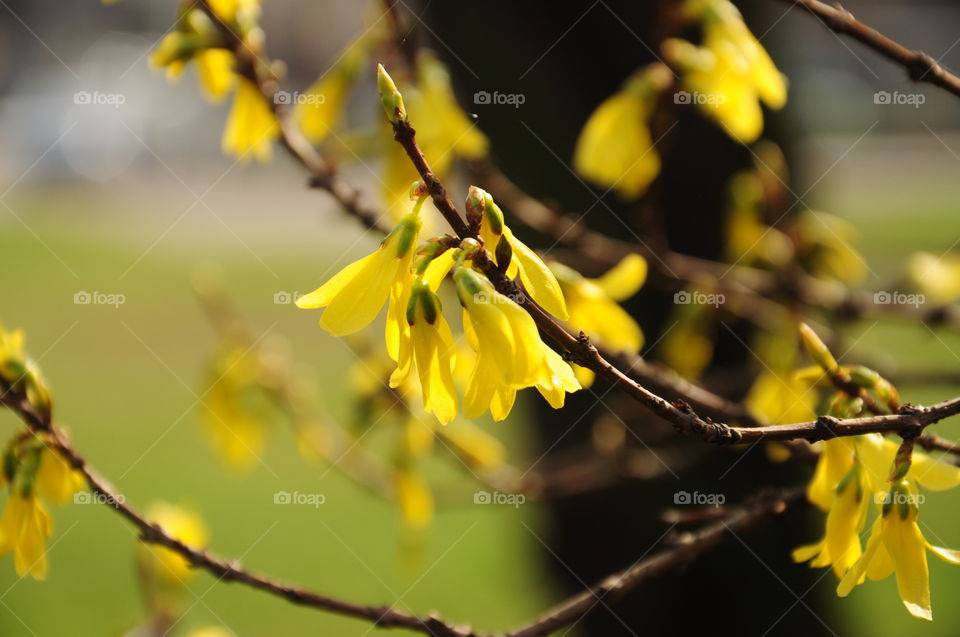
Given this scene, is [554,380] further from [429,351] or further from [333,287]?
[333,287]

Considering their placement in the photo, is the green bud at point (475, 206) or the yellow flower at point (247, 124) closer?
the green bud at point (475, 206)

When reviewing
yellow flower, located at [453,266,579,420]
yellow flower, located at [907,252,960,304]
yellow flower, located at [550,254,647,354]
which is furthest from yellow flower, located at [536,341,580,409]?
yellow flower, located at [907,252,960,304]

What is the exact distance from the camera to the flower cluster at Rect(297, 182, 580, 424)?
2.75 ft

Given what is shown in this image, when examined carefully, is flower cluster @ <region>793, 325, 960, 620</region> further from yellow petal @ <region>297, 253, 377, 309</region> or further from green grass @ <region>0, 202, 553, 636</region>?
green grass @ <region>0, 202, 553, 636</region>

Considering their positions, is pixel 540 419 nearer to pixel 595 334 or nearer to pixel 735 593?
pixel 735 593

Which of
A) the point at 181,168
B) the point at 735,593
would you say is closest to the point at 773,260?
the point at 735,593

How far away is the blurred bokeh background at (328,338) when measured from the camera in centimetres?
226

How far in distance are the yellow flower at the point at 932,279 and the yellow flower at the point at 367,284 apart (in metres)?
1.71

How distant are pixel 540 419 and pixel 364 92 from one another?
65.6 feet

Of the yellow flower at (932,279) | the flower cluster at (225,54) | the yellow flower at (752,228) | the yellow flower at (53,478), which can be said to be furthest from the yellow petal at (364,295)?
the yellow flower at (932,279)

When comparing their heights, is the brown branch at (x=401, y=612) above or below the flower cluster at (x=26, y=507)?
below

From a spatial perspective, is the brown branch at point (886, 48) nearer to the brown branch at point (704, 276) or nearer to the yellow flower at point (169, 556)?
the brown branch at point (704, 276)

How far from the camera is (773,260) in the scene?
6.69ft

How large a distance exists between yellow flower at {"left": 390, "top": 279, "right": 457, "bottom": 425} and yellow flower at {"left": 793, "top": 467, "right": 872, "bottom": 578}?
43 cm
